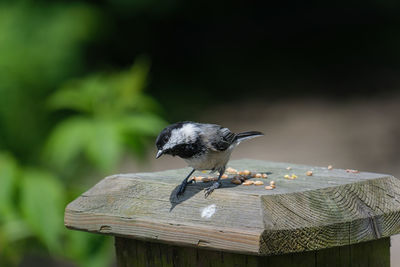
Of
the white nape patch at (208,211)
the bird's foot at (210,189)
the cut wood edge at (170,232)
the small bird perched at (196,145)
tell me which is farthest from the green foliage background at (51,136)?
the white nape patch at (208,211)

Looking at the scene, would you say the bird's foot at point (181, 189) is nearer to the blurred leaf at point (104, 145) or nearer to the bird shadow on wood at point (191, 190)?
the bird shadow on wood at point (191, 190)

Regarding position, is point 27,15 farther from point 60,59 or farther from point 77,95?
point 77,95

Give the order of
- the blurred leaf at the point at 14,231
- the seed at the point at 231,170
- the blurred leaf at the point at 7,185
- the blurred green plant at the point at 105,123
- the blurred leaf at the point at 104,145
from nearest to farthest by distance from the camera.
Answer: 1. the seed at the point at 231,170
2. the blurred leaf at the point at 7,185
3. the blurred leaf at the point at 104,145
4. the blurred green plant at the point at 105,123
5. the blurred leaf at the point at 14,231

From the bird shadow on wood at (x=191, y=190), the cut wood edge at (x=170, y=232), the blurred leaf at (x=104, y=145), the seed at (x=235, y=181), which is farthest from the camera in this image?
the blurred leaf at (x=104, y=145)

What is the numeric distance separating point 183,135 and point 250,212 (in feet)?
2.62

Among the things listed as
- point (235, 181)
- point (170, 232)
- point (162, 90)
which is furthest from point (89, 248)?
point (162, 90)

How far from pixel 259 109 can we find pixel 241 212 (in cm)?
852

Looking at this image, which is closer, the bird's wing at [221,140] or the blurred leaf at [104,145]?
the bird's wing at [221,140]

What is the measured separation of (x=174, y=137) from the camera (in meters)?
2.46

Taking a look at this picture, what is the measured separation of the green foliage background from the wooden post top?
0.78 meters

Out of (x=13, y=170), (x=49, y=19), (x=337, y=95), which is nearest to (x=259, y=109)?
(x=337, y=95)

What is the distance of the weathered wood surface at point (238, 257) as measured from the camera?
1854 millimetres

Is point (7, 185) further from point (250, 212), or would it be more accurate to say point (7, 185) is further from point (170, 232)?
point (250, 212)

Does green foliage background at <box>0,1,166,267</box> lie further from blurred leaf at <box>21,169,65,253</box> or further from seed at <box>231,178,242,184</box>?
seed at <box>231,178,242,184</box>
